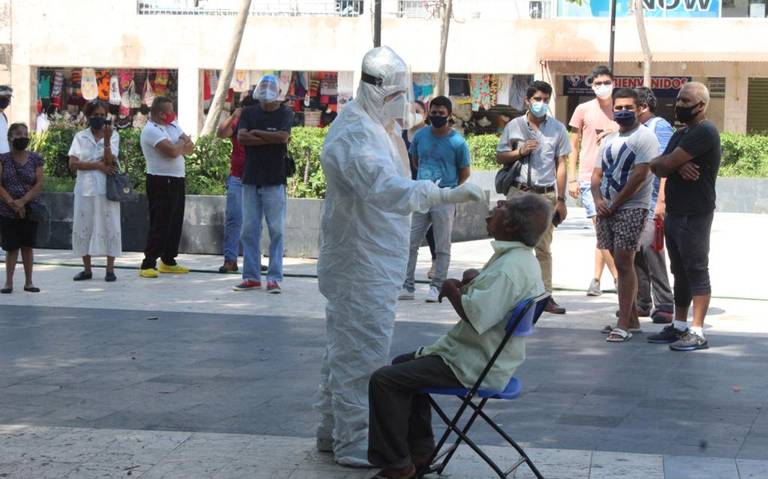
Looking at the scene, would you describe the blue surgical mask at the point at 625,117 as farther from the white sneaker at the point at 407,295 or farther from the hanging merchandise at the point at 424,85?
the hanging merchandise at the point at 424,85

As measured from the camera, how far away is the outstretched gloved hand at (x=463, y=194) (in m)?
5.35

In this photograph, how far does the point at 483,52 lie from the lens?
34562 mm

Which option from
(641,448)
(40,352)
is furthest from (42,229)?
(641,448)

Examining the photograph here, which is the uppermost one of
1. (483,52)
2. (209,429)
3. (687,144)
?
(483,52)

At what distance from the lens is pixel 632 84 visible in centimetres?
3538

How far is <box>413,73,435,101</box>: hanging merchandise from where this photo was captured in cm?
3538

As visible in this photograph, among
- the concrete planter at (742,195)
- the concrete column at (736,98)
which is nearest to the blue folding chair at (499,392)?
the concrete planter at (742,195)

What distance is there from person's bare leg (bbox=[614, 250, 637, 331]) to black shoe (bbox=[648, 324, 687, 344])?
0.72 ft

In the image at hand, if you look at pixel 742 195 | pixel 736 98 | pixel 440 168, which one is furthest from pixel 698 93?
pixel 736 98

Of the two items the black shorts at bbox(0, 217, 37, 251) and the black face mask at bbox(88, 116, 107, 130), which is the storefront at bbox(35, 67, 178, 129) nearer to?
the black face mask at bbox(88, 116, 107, 130)

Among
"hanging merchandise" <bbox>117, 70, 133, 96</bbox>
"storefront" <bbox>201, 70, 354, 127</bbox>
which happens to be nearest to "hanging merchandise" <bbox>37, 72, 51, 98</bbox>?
"hanging merchandise" <bbox>117, 70, 133, 96</bbox>

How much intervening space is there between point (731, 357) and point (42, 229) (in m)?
8.47

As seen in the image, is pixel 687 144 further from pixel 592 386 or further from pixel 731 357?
pixel 592 386

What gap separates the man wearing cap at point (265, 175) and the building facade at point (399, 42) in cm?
2225
